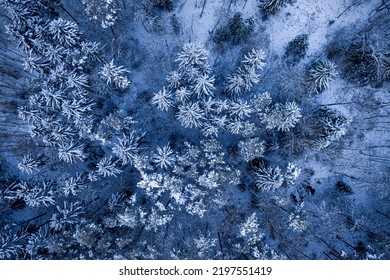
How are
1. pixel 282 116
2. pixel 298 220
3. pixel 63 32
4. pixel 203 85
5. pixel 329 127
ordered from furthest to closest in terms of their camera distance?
pixel 298 220
pixel 329 127
pixel 282 116
pixel 203 85
pixel 63 32

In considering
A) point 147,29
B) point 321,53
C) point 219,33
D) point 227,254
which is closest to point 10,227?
point 227,254

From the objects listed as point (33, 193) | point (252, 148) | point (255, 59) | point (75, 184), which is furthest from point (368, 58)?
point (33, 193)

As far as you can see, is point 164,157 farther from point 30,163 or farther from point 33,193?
point 30,163

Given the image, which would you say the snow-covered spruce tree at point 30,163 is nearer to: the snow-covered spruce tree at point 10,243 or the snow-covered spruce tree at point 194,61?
the snow-covered spruce tree at point 10,243

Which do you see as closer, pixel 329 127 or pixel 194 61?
pixel 194 61

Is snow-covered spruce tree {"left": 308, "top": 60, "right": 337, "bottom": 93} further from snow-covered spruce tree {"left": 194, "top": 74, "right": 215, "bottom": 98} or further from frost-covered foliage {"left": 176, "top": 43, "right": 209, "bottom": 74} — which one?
frost-covered foliage {"left": 176, "top": 43, "right": 209, "bottom": 74}

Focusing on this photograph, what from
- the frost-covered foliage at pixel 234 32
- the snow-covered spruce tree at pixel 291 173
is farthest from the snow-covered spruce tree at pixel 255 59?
the snow-covered spruce tree at pixel 291 173

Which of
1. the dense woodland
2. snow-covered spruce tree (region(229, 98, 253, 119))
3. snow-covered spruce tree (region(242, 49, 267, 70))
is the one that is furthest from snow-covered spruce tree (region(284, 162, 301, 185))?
snow-covered spruce tree (region(242, 49, 267, 70))
